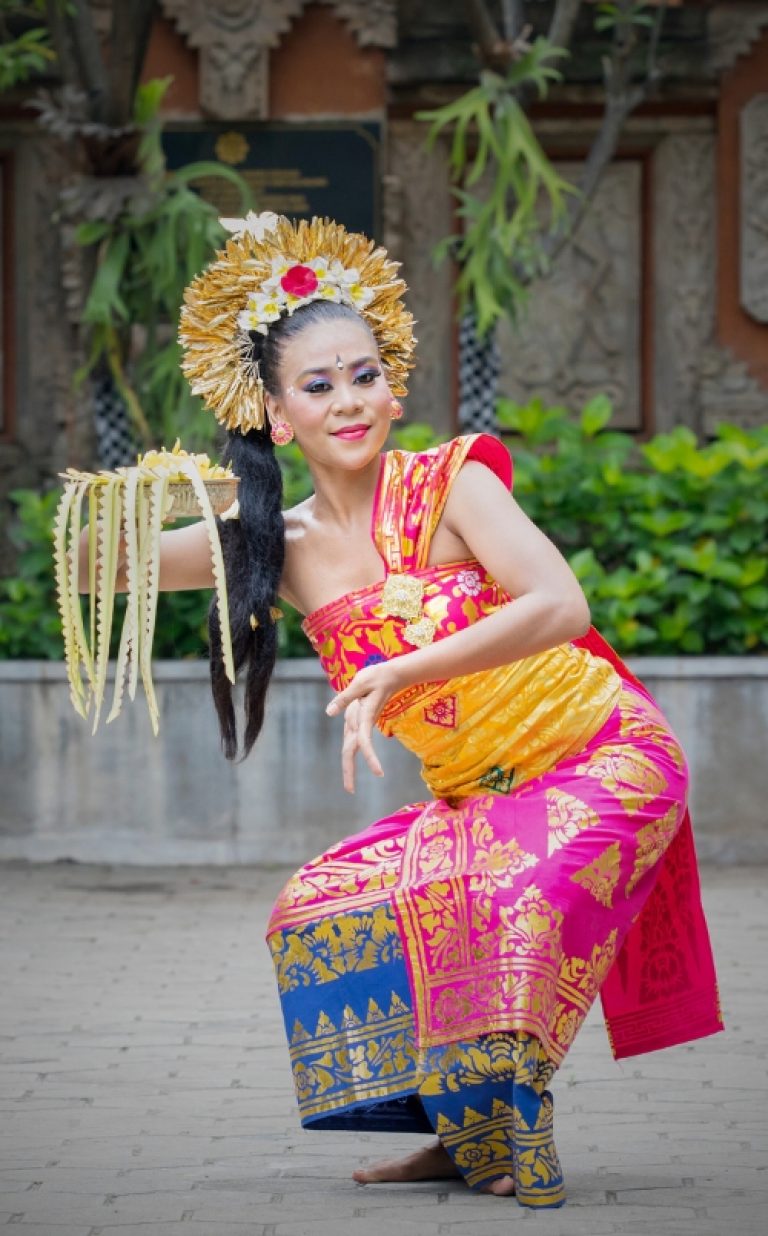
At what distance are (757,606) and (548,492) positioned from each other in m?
1.00

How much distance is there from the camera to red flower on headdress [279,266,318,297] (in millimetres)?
4105

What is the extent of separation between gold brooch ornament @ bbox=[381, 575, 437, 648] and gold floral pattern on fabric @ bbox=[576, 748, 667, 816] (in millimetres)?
384

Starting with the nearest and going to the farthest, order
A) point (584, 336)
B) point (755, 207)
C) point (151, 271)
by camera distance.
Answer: point (151, 271), point (755, 207), point (584, 336)

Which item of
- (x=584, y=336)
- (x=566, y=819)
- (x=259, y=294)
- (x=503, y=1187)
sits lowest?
(x=503, y=1187)

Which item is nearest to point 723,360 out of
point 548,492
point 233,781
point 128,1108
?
point 548,492

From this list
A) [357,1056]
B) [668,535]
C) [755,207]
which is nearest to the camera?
[357,1056]

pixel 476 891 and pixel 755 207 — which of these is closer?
pixel 476 891

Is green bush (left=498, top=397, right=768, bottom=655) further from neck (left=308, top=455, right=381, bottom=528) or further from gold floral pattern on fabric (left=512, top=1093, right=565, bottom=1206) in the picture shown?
gold floral pattern on fabric (left=512, top=1093, right=565, bottom=1206)

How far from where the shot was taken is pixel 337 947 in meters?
3.87

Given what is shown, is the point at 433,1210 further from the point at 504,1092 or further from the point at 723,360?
the point at 723,360

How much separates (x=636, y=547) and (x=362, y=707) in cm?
528

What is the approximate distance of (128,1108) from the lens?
480 cm

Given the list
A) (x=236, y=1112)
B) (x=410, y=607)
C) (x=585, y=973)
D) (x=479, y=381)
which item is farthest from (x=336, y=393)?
(x=479, y=381)

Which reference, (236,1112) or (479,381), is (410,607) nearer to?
(236,1112)
